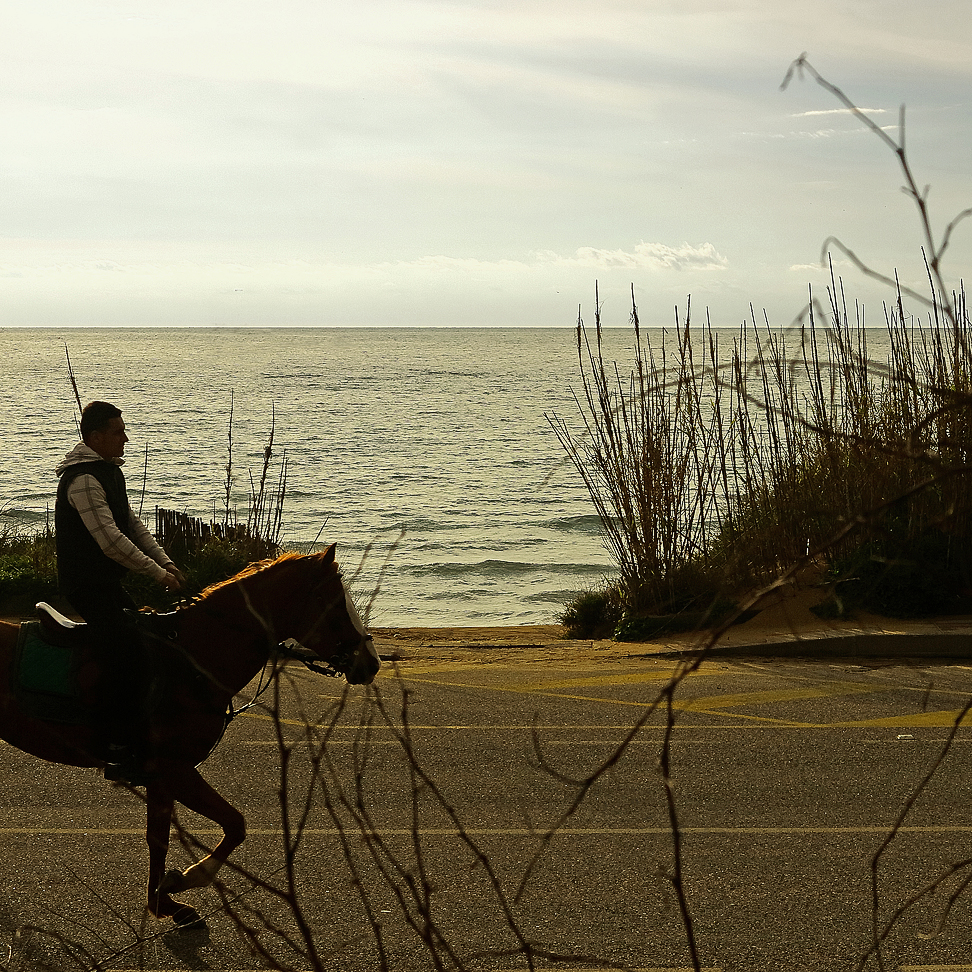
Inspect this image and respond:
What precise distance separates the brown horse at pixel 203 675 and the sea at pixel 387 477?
505mm

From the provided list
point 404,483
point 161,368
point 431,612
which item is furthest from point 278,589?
point 161,368

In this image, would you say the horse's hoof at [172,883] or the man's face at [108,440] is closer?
the horse's hoof at [172,883]

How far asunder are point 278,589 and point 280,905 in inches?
62.3

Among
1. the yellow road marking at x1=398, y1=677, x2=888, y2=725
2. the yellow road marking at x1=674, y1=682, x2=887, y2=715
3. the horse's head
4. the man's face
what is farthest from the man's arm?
the yellow road marking at x1=674, y1=682, x2=887, y2=715

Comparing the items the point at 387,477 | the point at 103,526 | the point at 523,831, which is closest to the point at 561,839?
the point at 523,831

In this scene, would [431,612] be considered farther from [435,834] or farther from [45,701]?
[45,701]

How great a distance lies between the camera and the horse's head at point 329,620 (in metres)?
6.21

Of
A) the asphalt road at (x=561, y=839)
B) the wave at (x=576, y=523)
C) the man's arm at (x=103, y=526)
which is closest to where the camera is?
the asphalt road at (x=561, y=839)

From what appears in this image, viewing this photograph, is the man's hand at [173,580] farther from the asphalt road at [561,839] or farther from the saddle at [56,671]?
the asphalt road at [561,839]

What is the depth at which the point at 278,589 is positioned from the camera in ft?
20.4

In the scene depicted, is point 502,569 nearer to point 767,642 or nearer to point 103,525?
point 767,642

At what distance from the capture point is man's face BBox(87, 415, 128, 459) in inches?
251

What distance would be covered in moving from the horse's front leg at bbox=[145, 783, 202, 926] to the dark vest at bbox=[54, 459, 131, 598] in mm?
1165

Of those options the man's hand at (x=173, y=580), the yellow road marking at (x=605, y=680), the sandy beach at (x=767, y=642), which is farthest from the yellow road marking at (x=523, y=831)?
the sandy beach at (x=767, y=642)
